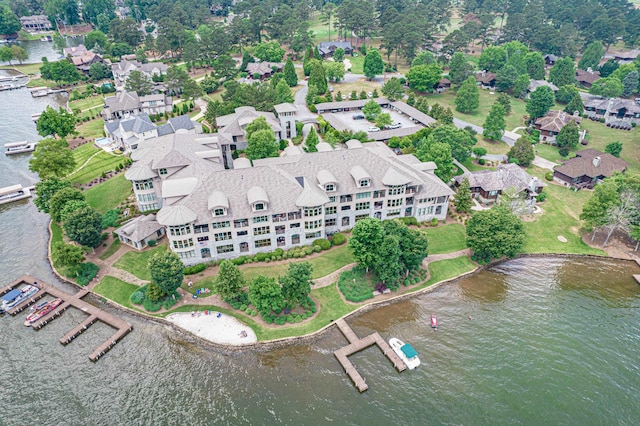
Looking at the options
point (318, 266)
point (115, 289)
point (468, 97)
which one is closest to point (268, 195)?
point (318, 266)

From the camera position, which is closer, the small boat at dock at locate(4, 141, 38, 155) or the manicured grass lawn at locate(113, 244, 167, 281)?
the manicured grass lawn at locate(113, 244, 167, 281)

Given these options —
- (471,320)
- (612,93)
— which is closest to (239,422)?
(471,320)

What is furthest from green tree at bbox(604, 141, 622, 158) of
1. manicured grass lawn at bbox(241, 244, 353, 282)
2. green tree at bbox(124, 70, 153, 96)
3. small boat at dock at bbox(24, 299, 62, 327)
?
green tree at bbox(124, 70, 153, 96)

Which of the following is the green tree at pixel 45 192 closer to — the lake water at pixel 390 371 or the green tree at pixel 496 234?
the lake water at pixel 390 371

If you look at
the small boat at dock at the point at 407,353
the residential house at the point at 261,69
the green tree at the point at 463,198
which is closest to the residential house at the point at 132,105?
the residential house at the point at 261,69

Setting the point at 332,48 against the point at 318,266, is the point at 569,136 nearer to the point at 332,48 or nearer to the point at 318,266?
the point at 318,266

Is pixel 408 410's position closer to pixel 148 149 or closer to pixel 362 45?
pixel 148 149

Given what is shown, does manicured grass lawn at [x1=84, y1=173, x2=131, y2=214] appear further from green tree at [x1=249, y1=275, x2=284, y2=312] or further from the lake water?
green tree at [x1=249, y1=275, x2=284, y2=312]
